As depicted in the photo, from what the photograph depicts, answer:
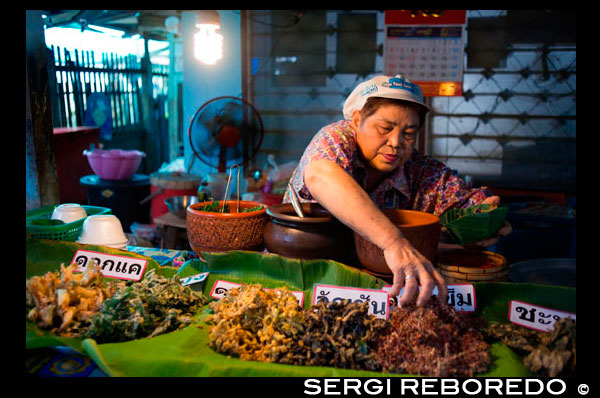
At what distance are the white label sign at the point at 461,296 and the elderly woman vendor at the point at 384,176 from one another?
123 millimetres

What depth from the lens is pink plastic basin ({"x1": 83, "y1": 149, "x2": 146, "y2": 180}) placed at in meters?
5.20

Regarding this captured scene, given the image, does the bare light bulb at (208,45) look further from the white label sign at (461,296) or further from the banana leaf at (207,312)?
the white label sign at (461,296)

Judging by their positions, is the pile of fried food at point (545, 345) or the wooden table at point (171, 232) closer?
the pile of fried food at point (545, 345)

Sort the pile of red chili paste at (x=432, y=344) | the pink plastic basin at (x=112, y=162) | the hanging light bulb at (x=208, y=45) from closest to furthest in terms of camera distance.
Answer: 1. the pile of red chili paste at (x=432, y=344)
2. the pink plastic basin at (x=112, y=162)
3. the hanging light bulb at (x=208, y=45)

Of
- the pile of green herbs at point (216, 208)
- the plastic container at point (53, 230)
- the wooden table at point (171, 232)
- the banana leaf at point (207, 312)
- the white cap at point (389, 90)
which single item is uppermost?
the white cap at point (389, 90)

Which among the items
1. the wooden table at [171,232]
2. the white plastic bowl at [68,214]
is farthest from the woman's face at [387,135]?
the wooden table at [171,232]

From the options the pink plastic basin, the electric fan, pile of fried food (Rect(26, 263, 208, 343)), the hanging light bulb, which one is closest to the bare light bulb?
the hanging light bulb

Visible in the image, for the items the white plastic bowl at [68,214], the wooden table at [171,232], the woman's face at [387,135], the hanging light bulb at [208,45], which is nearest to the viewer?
the woman's face at [387,135]

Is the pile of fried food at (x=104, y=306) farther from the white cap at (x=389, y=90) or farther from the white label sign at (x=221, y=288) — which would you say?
the white cap at (x=389, y=90)

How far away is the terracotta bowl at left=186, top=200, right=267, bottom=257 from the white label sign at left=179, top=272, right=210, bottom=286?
105mm

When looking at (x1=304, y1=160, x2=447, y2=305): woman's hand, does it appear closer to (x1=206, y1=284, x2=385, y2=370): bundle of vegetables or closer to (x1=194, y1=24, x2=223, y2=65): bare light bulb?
(x1=206, y1=284, x2=385, y2=370): bundle of vegetables

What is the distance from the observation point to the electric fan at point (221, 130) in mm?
5285

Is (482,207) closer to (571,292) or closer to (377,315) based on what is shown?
(571,292)

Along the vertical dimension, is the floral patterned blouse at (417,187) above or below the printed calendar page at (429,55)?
below
